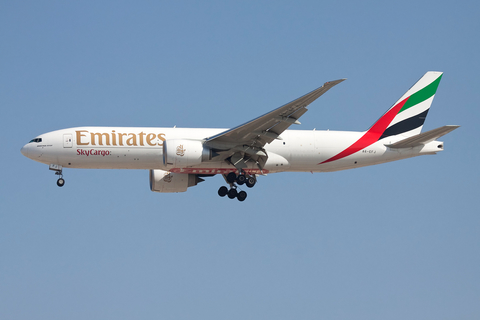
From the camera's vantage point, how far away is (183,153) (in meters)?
31.8

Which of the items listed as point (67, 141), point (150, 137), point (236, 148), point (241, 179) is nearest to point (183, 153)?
point (150, 137)

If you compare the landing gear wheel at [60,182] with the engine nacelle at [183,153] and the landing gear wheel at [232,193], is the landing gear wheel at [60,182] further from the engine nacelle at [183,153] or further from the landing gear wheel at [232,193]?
the landing gear wheel at [232,193]

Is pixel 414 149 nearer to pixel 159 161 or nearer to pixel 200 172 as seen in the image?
pixel 200 172

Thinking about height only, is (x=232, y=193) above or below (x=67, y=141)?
below

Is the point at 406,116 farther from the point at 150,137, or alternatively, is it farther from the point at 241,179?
the point at 150,137

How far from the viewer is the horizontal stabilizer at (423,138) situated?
32.2m

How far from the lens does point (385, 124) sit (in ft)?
121

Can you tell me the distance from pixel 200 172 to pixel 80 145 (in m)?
6.77

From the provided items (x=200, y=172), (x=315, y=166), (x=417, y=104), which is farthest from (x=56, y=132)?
(x=417, y=104)

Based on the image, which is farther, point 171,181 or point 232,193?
point 171,181

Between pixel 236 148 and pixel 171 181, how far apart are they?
5955 millimetres

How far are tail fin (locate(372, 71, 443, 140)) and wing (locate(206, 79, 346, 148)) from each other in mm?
7282

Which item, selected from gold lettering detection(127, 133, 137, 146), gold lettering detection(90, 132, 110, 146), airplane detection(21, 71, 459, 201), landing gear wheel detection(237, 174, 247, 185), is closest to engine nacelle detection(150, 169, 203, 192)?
airplane detection(21, 71, 459, 201)

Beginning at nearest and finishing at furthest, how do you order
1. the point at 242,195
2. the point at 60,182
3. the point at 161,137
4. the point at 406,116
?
the point at 161,137
the point at 60,182
the point at 242,195
the point at 406,116
